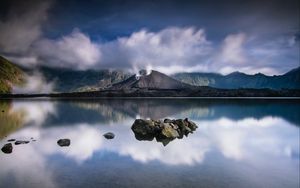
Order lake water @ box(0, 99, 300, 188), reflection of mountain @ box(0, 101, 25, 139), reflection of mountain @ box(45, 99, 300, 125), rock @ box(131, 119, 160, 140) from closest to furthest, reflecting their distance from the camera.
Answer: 1. lake water @ box(0, 99, 300, 188)
2. rock @ box(131, 119, 160, 140)
3. reflection of mountain @ box(0, 101, 25, 139)
4. reflection of mountain @ box(45, 99, 300, 125)

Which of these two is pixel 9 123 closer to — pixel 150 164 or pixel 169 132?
pixel 169 132

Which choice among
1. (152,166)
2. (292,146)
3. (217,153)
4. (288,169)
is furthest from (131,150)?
(292,146)

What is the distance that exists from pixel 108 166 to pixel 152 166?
341 cm

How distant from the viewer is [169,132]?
34000 millimetres

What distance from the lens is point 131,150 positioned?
87.4 feet

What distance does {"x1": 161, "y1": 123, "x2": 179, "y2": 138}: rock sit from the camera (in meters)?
33.5

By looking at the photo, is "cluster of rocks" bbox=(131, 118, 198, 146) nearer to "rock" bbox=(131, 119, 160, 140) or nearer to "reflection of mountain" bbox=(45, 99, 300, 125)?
"rock" bbox=(131, 119, 160, 140)

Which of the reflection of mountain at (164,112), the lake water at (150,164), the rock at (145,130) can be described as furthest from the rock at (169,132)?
the reflection of mountain at (164,112)

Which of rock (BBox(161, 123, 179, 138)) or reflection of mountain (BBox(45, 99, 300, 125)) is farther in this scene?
reflection of mountain (BBox(45, 99, 300, 125))

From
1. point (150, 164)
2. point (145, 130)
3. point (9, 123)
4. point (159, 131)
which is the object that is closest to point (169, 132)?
point (159, 131)

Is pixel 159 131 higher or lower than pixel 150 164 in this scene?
higher

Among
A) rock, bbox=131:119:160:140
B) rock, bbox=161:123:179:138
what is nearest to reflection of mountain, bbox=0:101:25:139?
rock, bbox=131:119:160:140

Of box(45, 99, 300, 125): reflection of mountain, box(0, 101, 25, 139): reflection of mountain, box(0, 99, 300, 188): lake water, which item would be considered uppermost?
box(0, 99, 300, 188): lake water

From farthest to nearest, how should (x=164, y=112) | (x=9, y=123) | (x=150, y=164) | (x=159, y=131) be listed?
(x=164, y=112)
(x=9, y=123)
(x=159, y=131)
(x=150, y=164)
